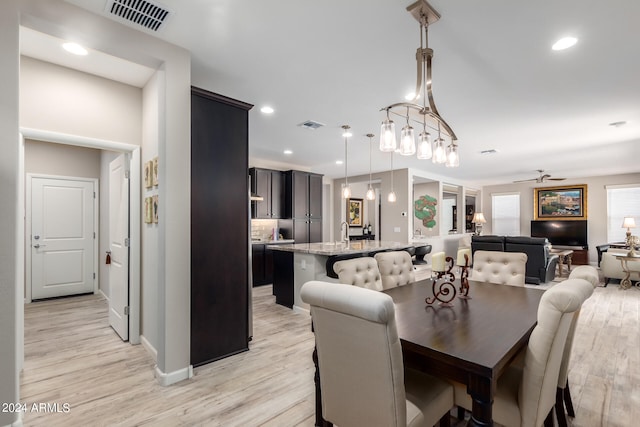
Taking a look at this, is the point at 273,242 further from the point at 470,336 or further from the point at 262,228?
the point at 470,336

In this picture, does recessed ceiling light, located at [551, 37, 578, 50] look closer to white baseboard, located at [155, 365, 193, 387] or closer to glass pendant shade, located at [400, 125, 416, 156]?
glass pendant shade, located at [400, 125, 416, 156]

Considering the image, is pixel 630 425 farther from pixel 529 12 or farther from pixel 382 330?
pixel 529 12

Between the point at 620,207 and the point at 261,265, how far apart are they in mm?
9913

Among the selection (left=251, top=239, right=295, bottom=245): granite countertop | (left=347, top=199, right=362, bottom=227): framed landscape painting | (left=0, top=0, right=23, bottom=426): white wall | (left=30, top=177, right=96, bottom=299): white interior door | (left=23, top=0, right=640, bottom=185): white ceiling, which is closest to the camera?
(left=0, top=0, right=23, bottom=426): white wall

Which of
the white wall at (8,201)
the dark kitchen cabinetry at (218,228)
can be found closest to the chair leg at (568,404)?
the dark kitchen cabinetry at (218,228)

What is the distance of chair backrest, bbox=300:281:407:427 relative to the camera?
3.95ft

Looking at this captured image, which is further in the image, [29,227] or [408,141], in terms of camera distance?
[29,227]

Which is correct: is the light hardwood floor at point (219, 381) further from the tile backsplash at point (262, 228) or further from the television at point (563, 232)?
the television at point (563, 232)

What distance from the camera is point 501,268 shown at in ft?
9.84

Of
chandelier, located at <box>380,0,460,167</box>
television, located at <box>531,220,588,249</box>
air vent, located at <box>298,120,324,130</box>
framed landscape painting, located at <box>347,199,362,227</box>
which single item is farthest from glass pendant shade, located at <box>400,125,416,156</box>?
television, located at <box>531,220,588,249</box>

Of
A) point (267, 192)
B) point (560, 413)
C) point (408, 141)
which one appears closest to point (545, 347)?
point (560, 413)

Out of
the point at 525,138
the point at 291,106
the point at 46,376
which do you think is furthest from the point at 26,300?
the point at 525,138

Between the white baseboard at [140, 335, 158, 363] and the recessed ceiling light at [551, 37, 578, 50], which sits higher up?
the recessed ceiling light at [551, 37, 578, 50]

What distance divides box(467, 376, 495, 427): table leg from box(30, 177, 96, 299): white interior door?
20.2 ft
